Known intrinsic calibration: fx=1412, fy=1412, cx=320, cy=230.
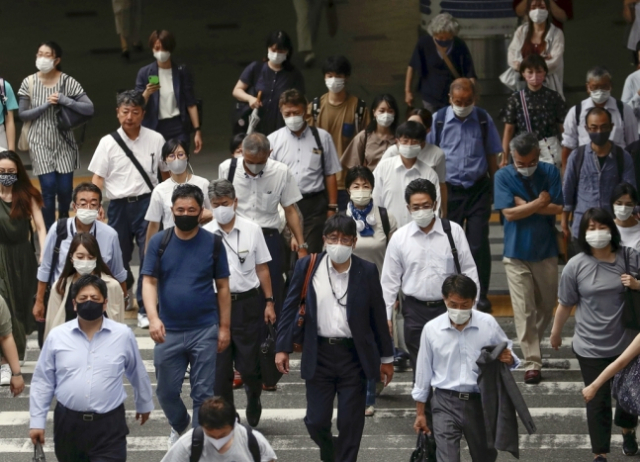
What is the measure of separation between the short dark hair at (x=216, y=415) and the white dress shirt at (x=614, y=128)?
6647 millimetres

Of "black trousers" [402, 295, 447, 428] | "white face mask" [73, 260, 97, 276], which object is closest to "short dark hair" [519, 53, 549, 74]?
"black trousers" [402, 295, 447, 428]

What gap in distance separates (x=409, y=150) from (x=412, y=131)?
167 millimetres

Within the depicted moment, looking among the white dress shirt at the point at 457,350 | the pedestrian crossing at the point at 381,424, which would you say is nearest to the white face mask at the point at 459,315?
the white dress shirt at the point at 457,350

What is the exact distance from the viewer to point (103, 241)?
36.6ft

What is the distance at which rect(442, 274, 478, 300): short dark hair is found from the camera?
9375 mm

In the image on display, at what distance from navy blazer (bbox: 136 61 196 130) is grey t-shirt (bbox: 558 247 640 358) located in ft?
18.5

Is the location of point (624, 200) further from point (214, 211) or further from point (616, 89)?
point (616, 89)

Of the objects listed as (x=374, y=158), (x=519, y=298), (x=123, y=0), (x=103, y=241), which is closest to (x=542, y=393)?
(x=519, y=298)

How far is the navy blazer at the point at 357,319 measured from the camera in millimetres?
9758

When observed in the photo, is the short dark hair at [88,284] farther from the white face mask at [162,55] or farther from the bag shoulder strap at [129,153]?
the white face mask at [162,55]

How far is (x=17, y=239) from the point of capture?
40.2ft

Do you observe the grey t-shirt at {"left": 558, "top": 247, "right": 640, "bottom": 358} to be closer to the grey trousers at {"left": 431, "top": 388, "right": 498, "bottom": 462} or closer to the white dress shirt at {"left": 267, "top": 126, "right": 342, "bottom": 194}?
the grey trousers at {"left": 431, "top": 388, "right": 498, "bottom": 462}

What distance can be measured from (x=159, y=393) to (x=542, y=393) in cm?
343

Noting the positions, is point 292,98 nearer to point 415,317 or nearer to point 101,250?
→ point 101,250
